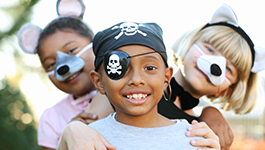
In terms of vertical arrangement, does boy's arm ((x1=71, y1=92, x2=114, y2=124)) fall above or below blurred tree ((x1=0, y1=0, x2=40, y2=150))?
above

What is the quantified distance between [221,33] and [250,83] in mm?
798

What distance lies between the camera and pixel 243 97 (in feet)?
9.80

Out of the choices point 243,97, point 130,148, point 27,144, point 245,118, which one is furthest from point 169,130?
point 245,118

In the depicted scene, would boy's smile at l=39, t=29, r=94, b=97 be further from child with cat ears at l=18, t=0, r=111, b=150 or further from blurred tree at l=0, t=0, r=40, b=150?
blurred tree at l=0, t=0, r=40, b=150

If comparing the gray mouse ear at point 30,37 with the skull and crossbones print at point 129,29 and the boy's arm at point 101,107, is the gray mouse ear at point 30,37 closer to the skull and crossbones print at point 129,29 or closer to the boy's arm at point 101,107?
the boy's arm at point 101,107

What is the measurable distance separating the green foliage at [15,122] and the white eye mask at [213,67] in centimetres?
557

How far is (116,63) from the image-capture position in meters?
1.76

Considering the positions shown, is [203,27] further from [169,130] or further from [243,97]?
[169,130]

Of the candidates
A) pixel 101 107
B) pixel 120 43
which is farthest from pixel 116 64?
pixel 101 107

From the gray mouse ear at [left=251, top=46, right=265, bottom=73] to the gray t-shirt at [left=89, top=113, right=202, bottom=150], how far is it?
4.87 feet

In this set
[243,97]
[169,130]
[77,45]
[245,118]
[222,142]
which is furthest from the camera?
[245,118]

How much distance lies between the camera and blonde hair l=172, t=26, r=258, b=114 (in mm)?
2637

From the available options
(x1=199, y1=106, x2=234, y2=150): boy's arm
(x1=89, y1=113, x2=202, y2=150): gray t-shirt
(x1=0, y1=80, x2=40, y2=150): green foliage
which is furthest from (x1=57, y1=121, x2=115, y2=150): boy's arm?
(x1=0, y1=80, x2=40, y2=150): green foliage

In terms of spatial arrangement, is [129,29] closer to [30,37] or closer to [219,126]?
[219,126]
